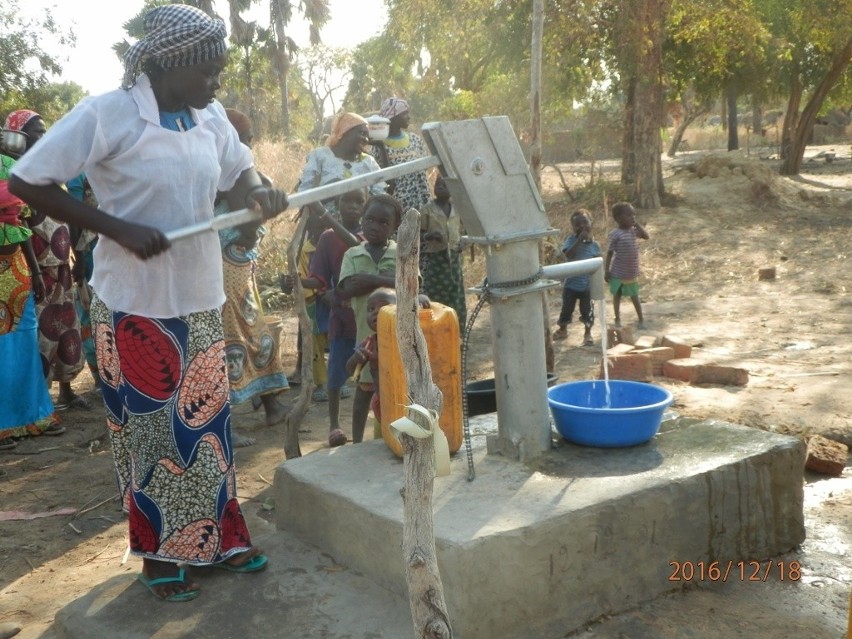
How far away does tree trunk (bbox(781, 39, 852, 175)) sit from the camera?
16.6m

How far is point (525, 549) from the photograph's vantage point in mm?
2490

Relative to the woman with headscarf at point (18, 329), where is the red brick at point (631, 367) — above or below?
below

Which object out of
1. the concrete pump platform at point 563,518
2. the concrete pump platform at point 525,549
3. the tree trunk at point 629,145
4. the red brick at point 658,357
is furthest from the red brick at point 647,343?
the tree trunk at point 629,145

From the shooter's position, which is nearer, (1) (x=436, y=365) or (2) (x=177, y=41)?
(2) (x=177, y=41)

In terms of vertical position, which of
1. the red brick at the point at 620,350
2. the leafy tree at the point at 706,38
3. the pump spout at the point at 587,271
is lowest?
the red brick at the point at 620,350

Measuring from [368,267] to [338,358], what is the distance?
0.60 metres

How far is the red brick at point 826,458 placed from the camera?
12.6ft

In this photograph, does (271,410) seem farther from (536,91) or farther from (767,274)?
(767,274)

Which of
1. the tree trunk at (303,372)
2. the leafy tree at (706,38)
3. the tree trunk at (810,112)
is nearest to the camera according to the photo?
the tree trunk at (303,372)

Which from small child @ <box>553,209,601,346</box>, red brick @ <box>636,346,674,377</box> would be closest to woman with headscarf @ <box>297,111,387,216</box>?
red brick @ <box>636,346,674,377</box>

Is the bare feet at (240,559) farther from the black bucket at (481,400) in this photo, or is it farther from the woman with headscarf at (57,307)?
the woman with headscarf at (57,307)

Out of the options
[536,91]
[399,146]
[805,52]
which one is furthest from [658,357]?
[805,52]

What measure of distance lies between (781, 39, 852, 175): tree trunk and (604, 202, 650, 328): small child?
1093cm

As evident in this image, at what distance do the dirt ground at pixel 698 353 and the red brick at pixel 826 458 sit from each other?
24 cm
